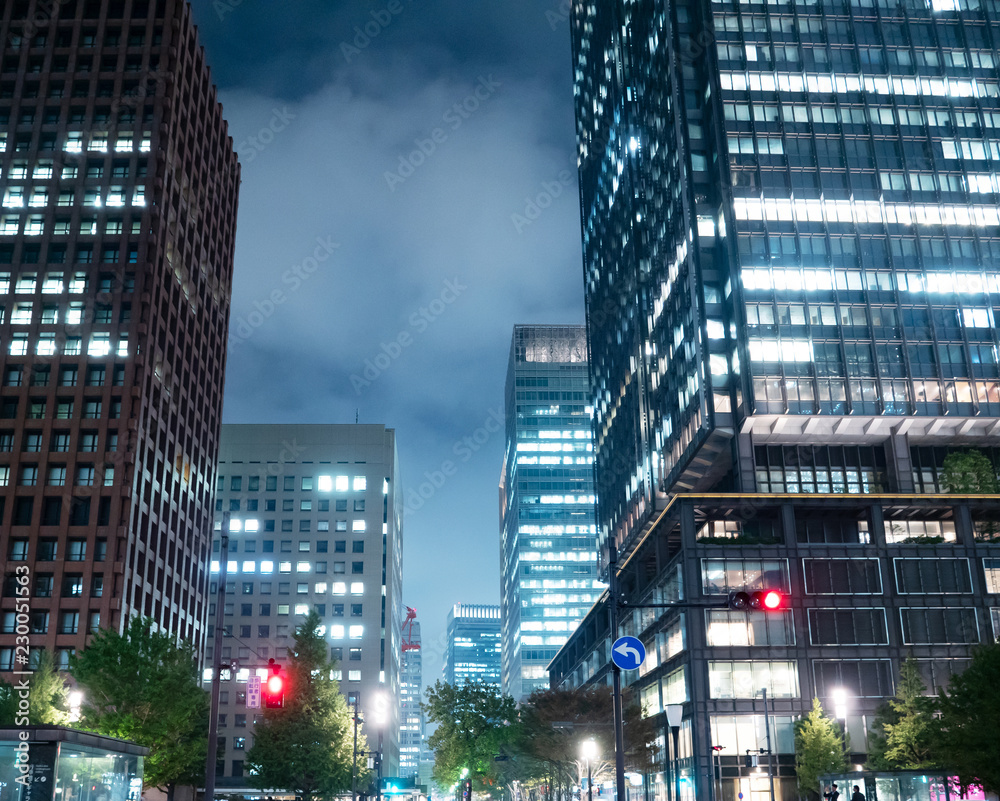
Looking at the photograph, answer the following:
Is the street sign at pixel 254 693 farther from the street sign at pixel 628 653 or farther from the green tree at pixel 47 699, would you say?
the green tree at pixel 47 699

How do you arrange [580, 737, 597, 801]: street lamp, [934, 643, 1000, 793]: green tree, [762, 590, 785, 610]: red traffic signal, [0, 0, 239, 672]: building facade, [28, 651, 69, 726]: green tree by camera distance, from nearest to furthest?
1. [762, 590, 785, 610]: red traffic signal
2. [934, 643, 1000, 793]: green tree
3. [580, 737, 597, 801]: street lamp
4. [28, 651, 69, 726]: green tree
5. [0, 0, 239, 672]: building facade

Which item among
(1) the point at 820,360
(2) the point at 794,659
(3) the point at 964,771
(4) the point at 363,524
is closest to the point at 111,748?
(3) the point at 964,771

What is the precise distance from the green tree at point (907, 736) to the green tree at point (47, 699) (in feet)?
181

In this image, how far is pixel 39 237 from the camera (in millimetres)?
97500

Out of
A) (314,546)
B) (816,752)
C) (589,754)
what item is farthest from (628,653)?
(314,546)

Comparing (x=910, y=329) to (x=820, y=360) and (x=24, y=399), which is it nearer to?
(x=820, y=360)

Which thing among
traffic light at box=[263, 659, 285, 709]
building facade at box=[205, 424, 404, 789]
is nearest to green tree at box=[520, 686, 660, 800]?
traffic light at box=[263, 659, 285, 709]

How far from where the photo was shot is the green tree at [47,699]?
62438 mm

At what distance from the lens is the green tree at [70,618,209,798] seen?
2365 inches

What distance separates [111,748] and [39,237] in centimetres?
7537

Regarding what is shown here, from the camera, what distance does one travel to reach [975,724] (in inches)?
1748

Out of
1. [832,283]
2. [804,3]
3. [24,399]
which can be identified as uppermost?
[804,3]

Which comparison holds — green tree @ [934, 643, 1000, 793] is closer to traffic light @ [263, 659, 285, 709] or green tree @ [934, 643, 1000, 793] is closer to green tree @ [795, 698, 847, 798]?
green tree @ [795, 698, 847, 798]

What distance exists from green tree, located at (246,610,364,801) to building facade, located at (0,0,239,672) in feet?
71.8
